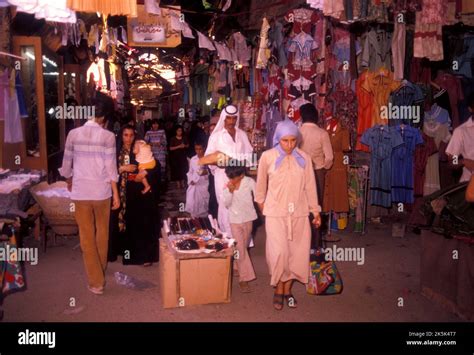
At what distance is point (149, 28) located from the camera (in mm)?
9617

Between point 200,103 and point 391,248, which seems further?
point 200,103

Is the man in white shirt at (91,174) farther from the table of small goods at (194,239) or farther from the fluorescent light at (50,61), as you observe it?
the fluorescent light at (50,61)

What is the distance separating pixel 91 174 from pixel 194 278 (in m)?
1.59

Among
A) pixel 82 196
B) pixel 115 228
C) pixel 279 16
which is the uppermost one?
pixel 279 16

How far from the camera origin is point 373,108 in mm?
8719

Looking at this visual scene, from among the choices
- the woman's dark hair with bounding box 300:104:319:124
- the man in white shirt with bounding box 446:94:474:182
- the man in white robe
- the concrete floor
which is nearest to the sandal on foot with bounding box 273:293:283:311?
the concrete floor

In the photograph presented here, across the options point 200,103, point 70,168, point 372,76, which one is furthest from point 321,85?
point 200,103

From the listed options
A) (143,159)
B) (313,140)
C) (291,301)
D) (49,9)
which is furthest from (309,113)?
(49,9)

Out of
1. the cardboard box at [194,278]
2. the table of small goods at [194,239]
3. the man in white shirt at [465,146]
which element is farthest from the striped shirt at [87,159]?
the man in white shirt at [465,146]

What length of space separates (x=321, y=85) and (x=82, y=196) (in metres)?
5.28

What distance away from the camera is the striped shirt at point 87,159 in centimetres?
533

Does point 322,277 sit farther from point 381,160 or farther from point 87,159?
point 381,160
